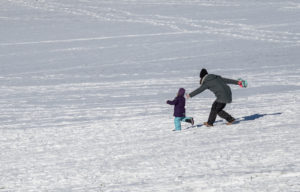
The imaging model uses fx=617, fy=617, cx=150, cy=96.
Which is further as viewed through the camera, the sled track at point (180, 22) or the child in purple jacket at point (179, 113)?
the sled track at point (180, 22)

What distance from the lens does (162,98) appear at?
1512 cm

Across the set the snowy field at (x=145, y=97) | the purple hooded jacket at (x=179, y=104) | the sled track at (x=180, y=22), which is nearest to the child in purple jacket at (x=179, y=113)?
the purple hooded jacket at (x=179, y=104)

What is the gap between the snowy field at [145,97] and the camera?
24.4 ft

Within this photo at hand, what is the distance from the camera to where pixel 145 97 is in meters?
15.2

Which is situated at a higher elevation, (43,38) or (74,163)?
(74,163)

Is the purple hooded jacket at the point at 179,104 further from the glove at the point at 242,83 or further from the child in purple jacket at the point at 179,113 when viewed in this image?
the glove at the point at 242,83

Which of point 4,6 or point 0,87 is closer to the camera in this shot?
point 0,87

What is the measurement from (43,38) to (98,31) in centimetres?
275

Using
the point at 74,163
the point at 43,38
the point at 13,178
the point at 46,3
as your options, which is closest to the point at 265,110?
the point at 74,163

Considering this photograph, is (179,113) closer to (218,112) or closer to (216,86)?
(218,112)

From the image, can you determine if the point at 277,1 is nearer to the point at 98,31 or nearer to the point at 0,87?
the point at 98,31

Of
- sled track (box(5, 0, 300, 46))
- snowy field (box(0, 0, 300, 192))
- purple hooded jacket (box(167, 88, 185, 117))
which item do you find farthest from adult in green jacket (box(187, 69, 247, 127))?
sled track (box(5, 0, 300, 46))

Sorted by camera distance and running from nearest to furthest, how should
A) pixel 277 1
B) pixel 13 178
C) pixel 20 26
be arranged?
pixel 13 178 < pixel 20 26 < pixel 277 1

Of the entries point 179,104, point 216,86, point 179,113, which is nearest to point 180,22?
point 179,104
